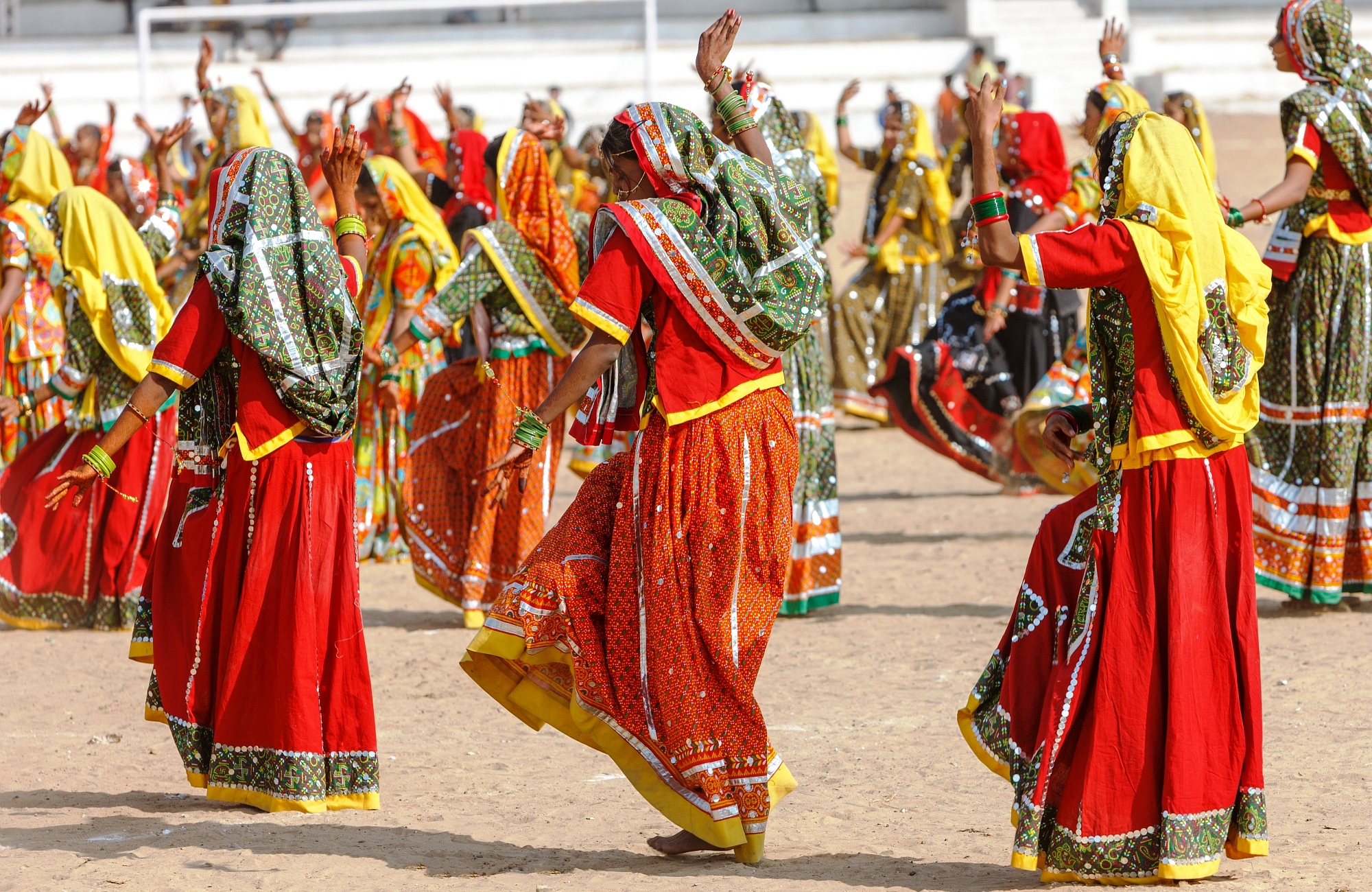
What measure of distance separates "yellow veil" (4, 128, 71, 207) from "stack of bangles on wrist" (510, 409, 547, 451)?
5081mm

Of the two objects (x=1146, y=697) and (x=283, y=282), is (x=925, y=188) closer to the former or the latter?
(x=283, y=282)

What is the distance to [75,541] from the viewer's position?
26.7ft

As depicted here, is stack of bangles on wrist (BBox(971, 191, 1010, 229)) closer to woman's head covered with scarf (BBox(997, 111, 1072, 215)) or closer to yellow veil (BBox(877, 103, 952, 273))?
woman's head covered with scarf (BBox(997, 111, 1072, 215))

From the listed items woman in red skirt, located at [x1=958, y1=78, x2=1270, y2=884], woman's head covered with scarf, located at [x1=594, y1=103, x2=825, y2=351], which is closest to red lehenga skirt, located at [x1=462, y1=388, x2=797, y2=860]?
woman's head covered with scarf, located at [x1=594, y1=103, x2=825, y2=351]

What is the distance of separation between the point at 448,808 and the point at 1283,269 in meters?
4.34

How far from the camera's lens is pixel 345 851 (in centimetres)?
495

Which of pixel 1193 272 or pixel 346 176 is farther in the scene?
pixel 346 176

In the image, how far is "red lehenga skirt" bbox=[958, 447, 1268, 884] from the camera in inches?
171

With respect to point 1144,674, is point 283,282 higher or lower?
higher

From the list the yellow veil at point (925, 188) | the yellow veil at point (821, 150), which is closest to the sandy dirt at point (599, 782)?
the yellow veil at point (925, 188)

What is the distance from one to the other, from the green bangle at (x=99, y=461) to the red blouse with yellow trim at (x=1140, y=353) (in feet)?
8.45

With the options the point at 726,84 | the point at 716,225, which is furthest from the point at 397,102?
the point at 716,225

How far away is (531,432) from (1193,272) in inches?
65.0

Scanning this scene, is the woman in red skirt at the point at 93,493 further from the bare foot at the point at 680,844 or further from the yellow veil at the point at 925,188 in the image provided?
the yellow veil at the point at 925,188
